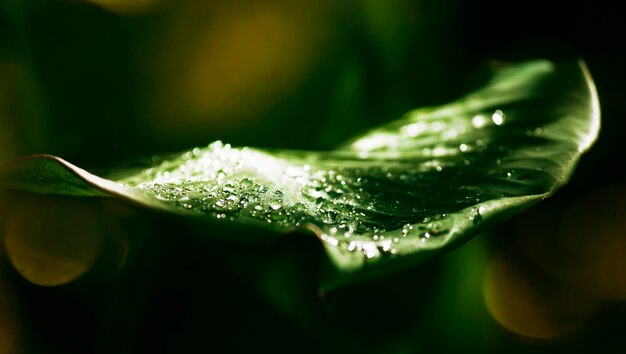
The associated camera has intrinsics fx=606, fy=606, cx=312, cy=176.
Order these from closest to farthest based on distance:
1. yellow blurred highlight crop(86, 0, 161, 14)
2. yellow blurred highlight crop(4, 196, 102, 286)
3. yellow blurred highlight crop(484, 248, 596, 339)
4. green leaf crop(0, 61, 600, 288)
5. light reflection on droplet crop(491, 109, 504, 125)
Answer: green leaf crop(0, 61, 600, 288), light reflection on droplet crop(491, 109, 504, 125), yellow blurred highlight crop(4, 196, 102, 286), yellow blurred highlight crop(86, 0, 161, 14), yellow blurred highlight crop(484, 248, 596, 339)

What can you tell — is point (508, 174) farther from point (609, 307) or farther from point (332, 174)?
point (609, 307)

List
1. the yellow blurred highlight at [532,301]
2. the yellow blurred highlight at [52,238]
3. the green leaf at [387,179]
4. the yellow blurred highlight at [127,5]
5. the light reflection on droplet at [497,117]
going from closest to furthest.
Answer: the green leaf at [387,179] → the light reflection on droplet at [497,117] → the yellow blurred highlight at [52,238] → the yellow blurred highlight at [127,5] → the yellow blurred highlight at [532,301]

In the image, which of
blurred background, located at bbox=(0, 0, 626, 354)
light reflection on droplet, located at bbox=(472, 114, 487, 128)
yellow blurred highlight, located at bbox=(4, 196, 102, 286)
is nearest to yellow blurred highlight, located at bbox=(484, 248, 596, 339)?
blurred background, located at bbox=(0, 0, 626, 354)

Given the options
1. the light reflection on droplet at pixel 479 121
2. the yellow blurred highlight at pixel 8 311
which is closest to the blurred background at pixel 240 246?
the yellow blurred highlight at pixel 8 311

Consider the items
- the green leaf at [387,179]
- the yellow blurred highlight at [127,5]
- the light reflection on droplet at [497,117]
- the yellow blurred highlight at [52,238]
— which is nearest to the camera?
the green leaf at [387,179]

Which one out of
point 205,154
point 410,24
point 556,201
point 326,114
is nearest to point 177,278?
point 205,154

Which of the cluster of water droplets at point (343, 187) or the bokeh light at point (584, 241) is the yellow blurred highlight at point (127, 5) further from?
the bokeh light at point (584, 241)

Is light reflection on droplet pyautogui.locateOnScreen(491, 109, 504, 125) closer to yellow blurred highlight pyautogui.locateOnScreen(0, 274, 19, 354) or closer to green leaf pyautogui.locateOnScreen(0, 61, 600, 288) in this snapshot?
green leaf pyautogui.locateOnScreen(0, 61, 600, 288)
